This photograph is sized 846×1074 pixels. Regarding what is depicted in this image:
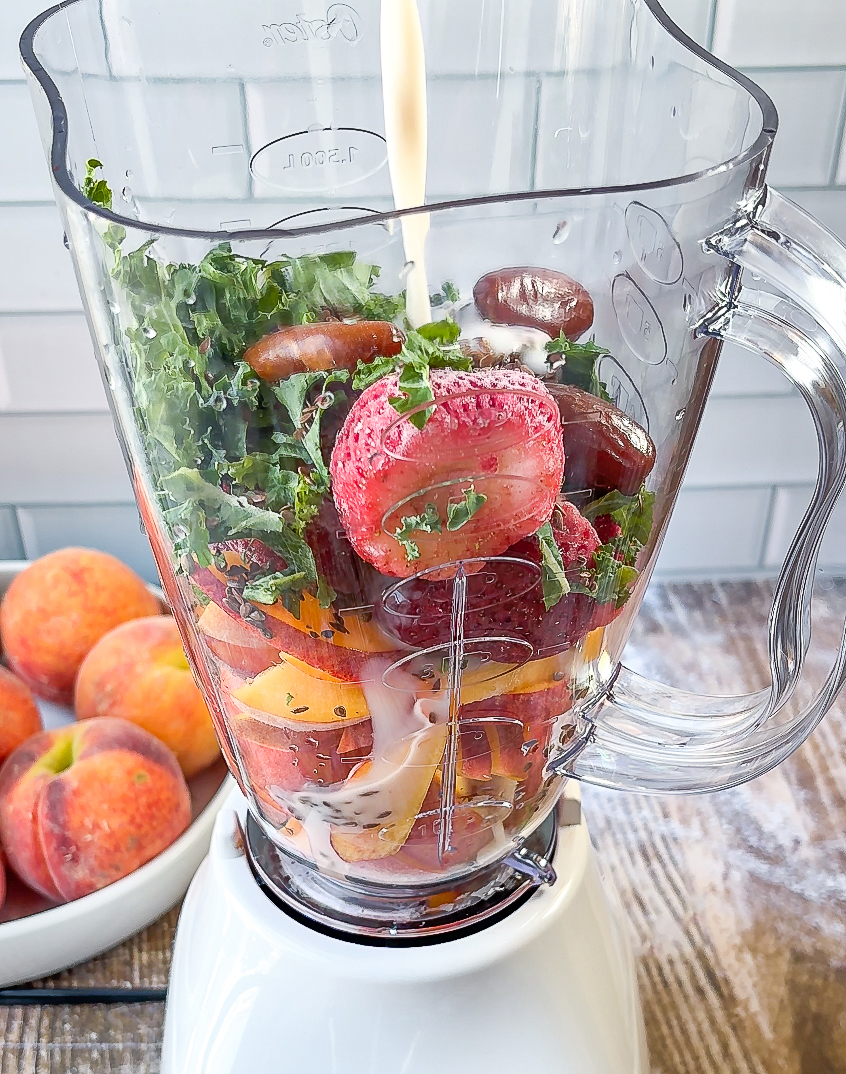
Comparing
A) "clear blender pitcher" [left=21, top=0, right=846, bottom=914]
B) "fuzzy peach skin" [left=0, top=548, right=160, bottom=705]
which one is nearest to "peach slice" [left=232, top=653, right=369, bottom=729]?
"clear blender pitcher" [left=21, top=0, right=846, bottom=914]

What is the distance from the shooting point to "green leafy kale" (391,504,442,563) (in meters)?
0.28

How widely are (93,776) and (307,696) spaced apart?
0.24m

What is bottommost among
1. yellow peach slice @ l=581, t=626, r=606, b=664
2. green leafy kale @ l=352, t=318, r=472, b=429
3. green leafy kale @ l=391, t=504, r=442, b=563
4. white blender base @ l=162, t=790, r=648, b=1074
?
white blender base @ l=162, t=790, r=648, b=1074

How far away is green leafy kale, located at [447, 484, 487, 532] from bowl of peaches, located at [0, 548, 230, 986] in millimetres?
326

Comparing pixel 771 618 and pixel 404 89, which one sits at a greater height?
pixel 404 89

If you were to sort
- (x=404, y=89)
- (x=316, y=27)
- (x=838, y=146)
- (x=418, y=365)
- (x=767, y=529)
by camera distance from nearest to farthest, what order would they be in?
(x=418, y=365) < (x=404, y=89) < (x=316, y=27) < (x=838, y=146) < (x=767, y=529)

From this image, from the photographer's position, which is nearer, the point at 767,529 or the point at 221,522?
the point at 221,522

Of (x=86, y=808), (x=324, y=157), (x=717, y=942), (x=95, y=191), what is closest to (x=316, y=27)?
(x=324, y=157)

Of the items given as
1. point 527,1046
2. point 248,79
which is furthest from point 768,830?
point 248,79

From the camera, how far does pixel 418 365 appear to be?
0.88ft

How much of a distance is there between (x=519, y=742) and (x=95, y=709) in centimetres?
34

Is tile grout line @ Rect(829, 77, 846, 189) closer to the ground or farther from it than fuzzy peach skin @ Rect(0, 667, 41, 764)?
farther from it

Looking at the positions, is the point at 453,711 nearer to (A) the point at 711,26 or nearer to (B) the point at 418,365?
(B) the point at 418,365

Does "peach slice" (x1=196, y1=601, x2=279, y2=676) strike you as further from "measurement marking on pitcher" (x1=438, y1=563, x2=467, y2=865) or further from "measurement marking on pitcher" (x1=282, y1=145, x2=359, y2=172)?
"measurement marking on pitcher" (x1=282, y1=145, x2=359, y2=172)
